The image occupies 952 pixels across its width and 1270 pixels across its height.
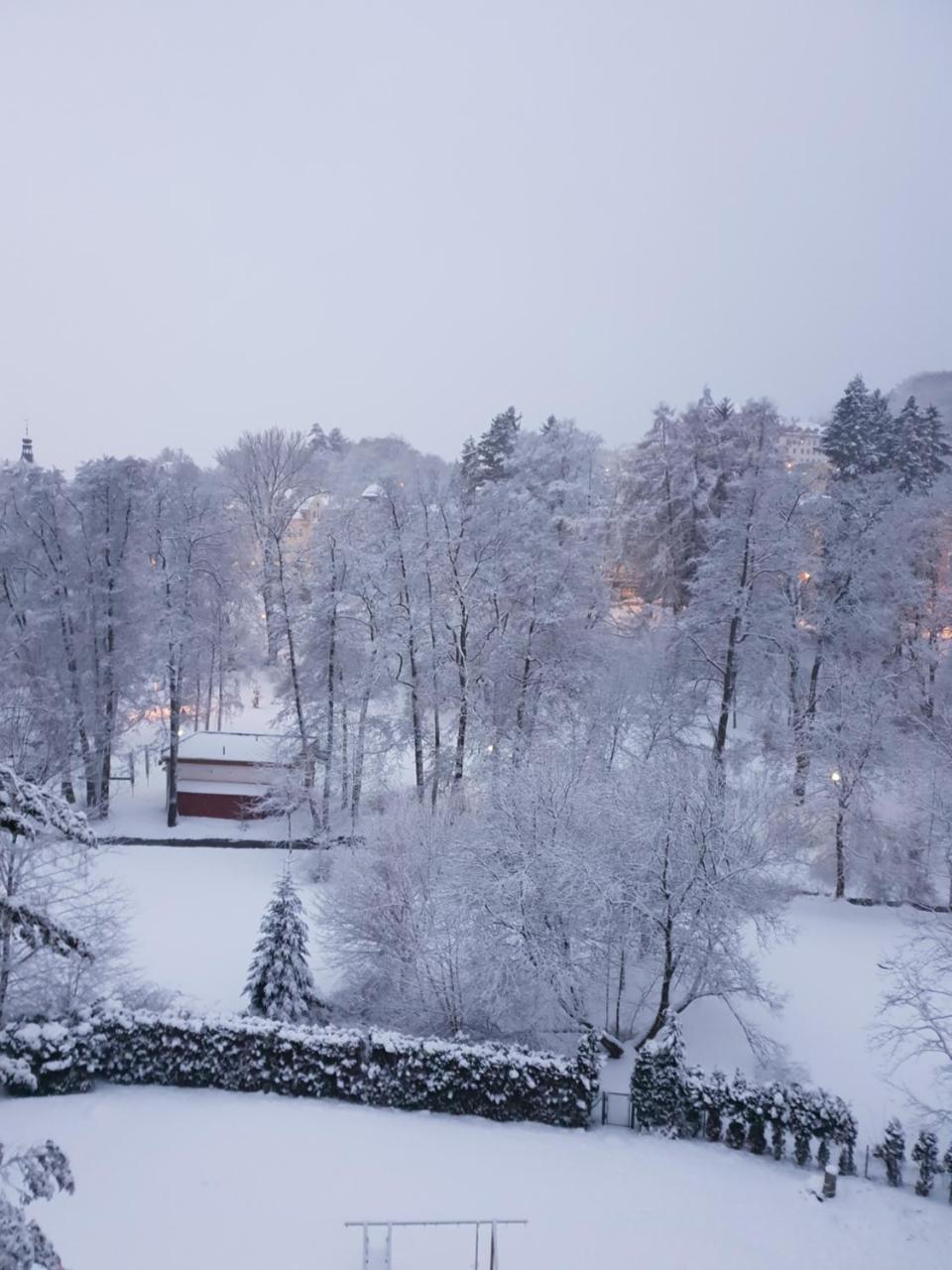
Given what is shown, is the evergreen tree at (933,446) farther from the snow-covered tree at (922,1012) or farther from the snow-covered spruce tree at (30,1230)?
the snow-covered spruce tree at (30,1230)

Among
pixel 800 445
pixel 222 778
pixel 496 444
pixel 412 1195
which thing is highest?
pixel 800 445

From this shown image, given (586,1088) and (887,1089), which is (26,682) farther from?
(887,1089)

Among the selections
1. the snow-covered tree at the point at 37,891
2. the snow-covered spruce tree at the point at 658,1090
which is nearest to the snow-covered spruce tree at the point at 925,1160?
the snow-covered spruce tree at the point at 658,1090

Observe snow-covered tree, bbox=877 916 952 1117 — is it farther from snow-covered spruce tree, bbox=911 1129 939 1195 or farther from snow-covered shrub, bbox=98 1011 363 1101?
snow-covered shrub, bbox=98 1011 363 1101

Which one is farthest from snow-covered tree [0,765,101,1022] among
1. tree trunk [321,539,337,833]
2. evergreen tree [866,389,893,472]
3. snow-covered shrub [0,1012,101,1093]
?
evergreen tree [866,389,893,472]

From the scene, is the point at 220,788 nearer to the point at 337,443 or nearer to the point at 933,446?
the point at 933,446

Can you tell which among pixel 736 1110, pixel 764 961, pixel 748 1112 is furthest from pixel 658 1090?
pixel 764 961

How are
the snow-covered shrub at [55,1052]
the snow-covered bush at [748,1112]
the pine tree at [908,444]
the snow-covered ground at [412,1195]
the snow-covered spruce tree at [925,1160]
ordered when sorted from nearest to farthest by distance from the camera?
the snow-covered ground at [412,1195], the snow-covered spruce tree at [925,1160], the snow-covered bush at [748,1112], the snow-covered shrub at [55,1052], the pine tree at [908,444]

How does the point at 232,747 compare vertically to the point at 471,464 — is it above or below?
below

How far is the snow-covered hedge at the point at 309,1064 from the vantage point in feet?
36.5

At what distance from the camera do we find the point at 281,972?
42.3 feet

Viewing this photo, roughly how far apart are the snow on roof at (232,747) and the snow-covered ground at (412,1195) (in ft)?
46.4

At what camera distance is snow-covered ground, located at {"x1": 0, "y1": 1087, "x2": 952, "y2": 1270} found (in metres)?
8.67

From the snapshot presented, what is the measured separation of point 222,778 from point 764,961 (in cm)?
1704
